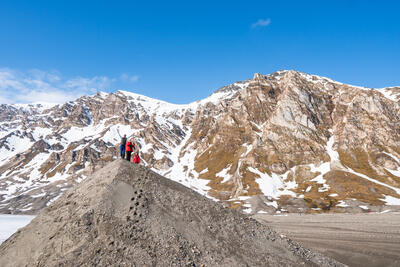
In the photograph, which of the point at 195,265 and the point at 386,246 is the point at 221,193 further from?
the point at 195,265

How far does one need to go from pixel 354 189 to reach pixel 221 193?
85.1 meters

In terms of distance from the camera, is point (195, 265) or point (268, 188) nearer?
point (195, 265)

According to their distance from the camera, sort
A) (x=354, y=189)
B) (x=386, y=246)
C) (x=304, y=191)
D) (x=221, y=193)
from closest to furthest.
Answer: (x=386, y=246) → (x=354, y=189) → (x=304, y=191) → (x=221, y=193)

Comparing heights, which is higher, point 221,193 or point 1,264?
point 1,264

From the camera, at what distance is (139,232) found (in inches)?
729

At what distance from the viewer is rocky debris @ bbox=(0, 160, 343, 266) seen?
17.0 meters

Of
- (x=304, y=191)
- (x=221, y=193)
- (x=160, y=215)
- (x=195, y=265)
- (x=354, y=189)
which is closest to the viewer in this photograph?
(x=195, y=265)

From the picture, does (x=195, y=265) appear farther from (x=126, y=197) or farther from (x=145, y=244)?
(x=126, y=197)

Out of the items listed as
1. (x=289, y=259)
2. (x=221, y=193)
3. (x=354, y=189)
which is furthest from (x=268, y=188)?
(x=289, y=259)

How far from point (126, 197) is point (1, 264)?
29.1 ft

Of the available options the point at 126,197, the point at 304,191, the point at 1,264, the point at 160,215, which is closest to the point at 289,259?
the point at 160,215

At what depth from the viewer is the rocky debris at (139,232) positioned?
55.8 feet

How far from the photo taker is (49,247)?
17.6m

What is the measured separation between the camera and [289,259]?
2170 cm
